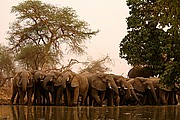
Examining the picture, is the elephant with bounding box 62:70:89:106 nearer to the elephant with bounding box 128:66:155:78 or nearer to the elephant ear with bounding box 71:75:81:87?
the elephant ear with bounding box 71:75:81:87

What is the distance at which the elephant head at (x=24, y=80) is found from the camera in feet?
93.9

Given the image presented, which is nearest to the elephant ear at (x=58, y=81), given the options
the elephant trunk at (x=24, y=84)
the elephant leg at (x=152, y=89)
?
the elephant trunk at (x=24, y=84)

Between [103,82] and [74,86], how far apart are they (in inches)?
85.2

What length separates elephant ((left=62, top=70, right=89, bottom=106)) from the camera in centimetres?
2788

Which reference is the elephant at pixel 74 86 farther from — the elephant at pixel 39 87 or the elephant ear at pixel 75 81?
the elephant at pixel 39 87

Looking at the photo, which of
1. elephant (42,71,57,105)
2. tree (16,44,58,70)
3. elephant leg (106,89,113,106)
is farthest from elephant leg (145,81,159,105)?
tree (16,44,58,70)

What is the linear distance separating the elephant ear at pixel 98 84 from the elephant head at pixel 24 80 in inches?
150

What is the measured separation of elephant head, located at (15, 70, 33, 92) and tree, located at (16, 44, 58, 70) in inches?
489

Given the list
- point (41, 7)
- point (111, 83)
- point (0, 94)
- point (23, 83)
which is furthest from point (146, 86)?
point (41, 7)

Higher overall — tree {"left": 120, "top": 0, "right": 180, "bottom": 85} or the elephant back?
tree {"left": 120, "top": 0, "right": 180, "bottom": 85}

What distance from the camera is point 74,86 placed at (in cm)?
2789

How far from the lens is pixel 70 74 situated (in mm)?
28812

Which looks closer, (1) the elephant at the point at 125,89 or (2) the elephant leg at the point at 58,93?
(2) the elephant leg at the point at 58,93

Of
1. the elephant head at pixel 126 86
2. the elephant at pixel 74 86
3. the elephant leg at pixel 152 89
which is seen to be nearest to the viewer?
the elephant at pixel 74 86
